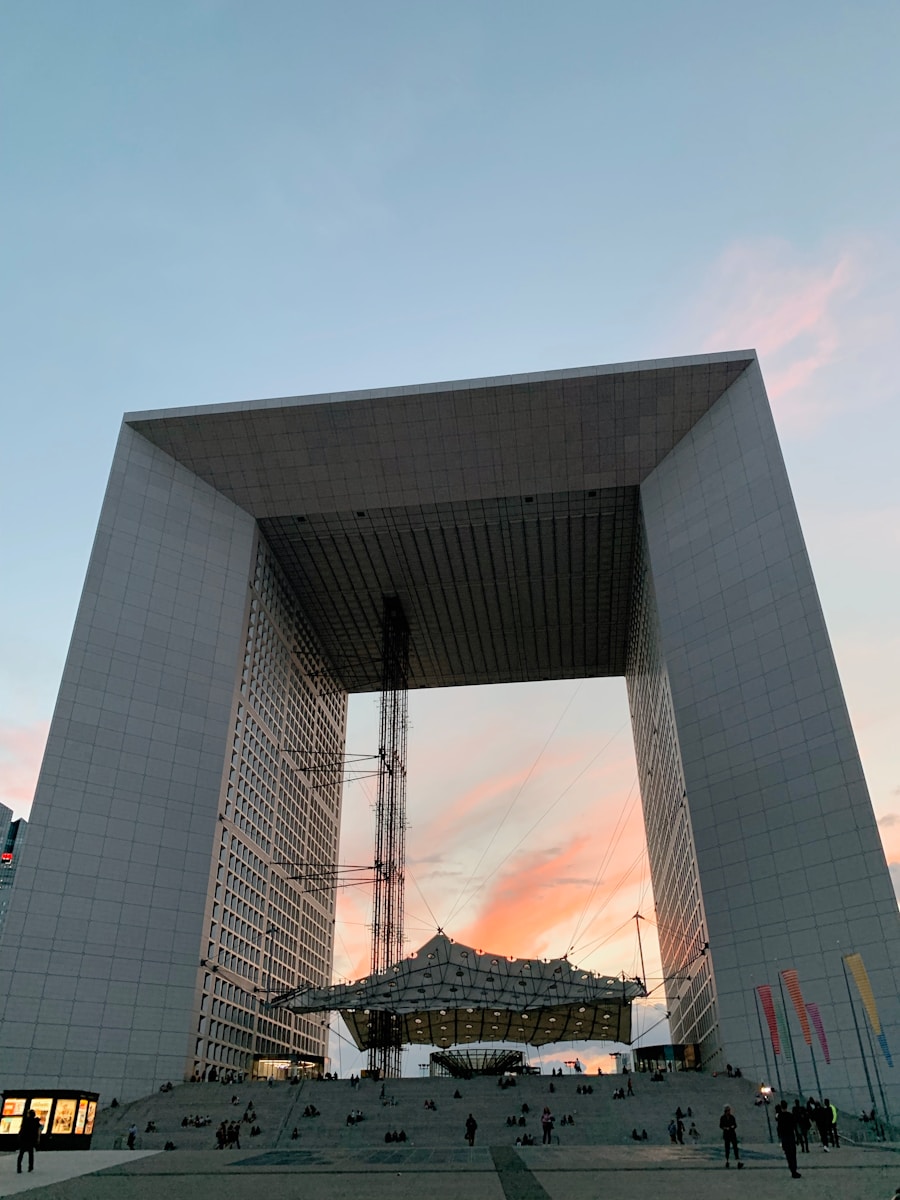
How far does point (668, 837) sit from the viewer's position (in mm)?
62062

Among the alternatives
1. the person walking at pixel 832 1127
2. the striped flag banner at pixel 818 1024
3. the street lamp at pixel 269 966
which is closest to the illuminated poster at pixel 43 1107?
the person walking at pixel 832 1127

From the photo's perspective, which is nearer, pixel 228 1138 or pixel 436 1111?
pixel 228 1138

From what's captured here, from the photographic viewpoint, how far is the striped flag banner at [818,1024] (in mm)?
35469

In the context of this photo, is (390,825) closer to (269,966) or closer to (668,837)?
(269,966)

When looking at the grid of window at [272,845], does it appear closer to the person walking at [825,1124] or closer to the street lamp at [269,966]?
the street lamp at [269,966]

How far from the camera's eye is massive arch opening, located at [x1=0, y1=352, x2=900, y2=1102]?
43.4 m

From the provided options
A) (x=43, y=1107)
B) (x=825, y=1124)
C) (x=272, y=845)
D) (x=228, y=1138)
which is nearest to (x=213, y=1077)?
(x=228, y=1138)

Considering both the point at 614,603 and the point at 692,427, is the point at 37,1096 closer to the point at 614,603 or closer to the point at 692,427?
the point at 692,427

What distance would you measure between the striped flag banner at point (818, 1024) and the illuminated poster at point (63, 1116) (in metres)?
27.4

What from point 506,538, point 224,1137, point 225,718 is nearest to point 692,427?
point 506,538

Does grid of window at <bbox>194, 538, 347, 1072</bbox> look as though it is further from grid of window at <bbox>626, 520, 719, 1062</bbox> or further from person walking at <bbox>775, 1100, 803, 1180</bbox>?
person walking at <bbox>775, 1100, 803, 1180</bbox>

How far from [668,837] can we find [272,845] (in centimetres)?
2773

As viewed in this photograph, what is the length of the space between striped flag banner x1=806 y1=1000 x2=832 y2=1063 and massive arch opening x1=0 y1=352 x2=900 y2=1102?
100 cm

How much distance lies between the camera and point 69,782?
47.7 metres
